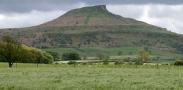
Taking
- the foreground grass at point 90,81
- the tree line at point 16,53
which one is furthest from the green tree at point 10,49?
the foreground grass at point 90,81

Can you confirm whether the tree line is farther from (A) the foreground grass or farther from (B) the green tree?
(A) the foreground grass

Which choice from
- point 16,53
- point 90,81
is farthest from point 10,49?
point 90,81

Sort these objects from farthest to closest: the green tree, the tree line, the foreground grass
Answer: the tree line
the green tree
the foreground grass

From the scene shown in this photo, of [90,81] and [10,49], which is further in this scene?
[10,49]

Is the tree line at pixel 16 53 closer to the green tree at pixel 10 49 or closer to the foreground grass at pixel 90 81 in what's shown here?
the green tree at pixel 10 49

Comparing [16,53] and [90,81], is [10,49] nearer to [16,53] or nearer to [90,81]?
[16,53]

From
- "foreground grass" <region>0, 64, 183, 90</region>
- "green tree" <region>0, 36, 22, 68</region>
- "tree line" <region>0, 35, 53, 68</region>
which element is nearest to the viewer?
"foreground grass" <region>0, 64, 183, 90</region>

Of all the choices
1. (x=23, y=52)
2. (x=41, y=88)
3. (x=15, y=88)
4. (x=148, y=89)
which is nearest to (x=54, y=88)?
(x=41, y=88)

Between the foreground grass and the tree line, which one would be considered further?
the tree line

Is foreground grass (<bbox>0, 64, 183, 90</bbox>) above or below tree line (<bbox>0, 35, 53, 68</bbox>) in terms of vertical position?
above

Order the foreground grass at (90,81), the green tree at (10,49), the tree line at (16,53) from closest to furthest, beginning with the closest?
the foreground grass at (90,81), the green tree at (10,49), the tree line at (16,53)

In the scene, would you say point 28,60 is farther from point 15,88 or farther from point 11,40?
point 15,88

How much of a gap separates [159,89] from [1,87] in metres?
11.1

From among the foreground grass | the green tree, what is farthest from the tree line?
the foreground grass
